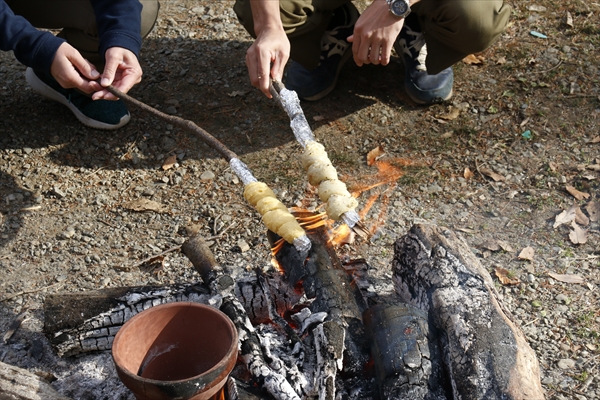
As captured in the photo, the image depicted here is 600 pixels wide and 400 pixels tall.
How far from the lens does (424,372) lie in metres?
2.17

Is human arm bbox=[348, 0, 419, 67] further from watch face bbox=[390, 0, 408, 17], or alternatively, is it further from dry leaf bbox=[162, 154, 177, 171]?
dry leaf bbox=[162, 154, 177, 171]

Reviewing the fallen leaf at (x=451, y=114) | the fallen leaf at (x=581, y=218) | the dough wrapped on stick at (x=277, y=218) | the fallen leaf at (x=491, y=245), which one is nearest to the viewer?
the dough wrapped on stick at (x=277, y=218)

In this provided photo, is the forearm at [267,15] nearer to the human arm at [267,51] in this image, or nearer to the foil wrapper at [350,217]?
the human arm at [267,51]

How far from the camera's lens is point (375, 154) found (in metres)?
4.29

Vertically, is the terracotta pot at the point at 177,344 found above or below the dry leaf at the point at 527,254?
above

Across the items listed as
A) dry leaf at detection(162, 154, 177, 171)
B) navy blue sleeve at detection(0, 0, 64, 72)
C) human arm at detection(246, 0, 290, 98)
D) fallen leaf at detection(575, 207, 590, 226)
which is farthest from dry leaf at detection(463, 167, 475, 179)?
navy blue sleeve at detection(0, 0, 64, 72)

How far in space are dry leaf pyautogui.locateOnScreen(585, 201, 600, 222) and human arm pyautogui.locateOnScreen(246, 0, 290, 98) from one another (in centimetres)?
208

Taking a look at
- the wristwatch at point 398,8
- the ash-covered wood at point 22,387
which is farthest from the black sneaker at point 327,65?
the ash-covered wood at point 22,387

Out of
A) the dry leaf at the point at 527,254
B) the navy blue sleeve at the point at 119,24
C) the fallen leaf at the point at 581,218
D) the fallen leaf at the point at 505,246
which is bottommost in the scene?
the fallen leaf at the point at 505,246

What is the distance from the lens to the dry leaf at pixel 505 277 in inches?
130

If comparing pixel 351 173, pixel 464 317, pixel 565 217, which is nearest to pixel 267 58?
pixel 351 173

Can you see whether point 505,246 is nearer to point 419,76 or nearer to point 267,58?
point 419,76

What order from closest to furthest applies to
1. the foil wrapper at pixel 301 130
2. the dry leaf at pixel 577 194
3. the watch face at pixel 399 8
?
the foil wrapper at pixel 301 130
the watch face at pixel 399 8
the dry leaf at pixel 577 194

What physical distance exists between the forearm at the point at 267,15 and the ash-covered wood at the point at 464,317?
1.39 m
